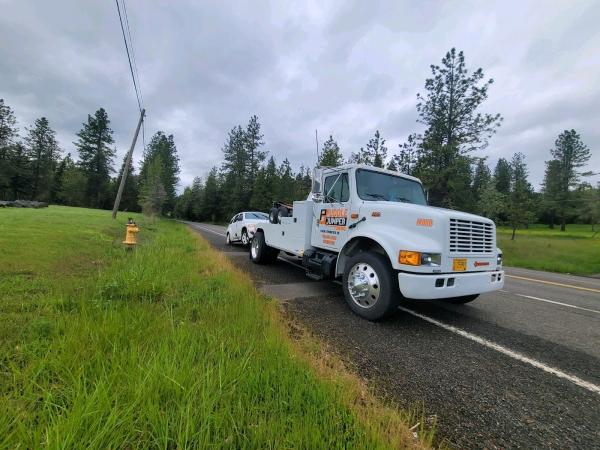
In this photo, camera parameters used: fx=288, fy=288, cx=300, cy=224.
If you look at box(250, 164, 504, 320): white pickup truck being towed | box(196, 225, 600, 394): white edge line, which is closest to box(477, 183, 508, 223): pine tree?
box(250, 164, 504, 320): white pickup truck being towed

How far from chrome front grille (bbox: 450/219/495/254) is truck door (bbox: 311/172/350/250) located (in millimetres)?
1665

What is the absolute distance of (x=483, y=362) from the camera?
3018mm

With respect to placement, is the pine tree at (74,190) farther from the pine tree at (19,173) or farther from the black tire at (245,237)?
the black tire at (245,237)

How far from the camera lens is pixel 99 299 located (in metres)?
3.40

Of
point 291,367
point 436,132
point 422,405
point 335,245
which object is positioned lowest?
point 422,405

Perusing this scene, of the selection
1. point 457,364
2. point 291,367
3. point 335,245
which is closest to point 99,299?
point 291,367

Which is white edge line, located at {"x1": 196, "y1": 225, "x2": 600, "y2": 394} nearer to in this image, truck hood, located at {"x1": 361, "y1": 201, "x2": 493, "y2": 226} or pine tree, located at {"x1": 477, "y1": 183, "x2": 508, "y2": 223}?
truck hood, located at {"x1": 361, "y1": 201, "x2": 493, "y2": 226}

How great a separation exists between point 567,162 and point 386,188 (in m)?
70.7

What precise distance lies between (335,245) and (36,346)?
4044 mm

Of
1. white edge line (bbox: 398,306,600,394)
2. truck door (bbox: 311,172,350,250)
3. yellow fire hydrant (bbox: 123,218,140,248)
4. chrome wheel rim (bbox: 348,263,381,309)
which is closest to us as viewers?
white edge line (bbox: 398,306,600,394)

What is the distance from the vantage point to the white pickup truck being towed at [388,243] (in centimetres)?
374

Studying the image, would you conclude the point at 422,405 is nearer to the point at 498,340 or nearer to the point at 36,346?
the point at 498,340

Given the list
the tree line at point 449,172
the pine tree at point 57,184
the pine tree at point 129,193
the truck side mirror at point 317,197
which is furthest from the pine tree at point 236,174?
the truck side mirror at point 317,197

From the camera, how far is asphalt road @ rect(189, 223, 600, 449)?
2105 mm
